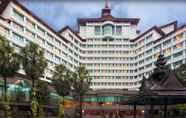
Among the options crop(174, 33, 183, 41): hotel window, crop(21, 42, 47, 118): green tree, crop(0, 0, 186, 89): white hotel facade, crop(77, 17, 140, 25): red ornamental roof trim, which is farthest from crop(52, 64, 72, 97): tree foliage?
A: crop(77, 17, 140, 25): red ornamental roof trim

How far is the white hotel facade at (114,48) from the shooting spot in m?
140

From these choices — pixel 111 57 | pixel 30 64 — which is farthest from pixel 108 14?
pixel 30 64

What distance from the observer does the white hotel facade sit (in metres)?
140

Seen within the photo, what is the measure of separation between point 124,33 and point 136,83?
26850mm

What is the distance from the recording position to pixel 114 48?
594ft

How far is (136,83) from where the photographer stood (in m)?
174

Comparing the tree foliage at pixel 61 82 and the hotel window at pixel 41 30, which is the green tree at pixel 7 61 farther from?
the hotel window at pixel 41 30

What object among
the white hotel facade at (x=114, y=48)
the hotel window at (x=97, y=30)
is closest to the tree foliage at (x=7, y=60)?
the white hotel facade at (x=114, y=48)

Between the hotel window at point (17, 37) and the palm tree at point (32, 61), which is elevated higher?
the hotel window at point (17, 37)

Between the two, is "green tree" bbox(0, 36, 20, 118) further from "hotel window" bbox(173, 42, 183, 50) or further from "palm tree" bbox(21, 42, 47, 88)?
"hotel window" bbox(173, 42, 183, 50)

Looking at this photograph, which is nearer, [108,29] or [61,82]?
[61,82]

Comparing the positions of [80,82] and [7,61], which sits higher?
[7,61]

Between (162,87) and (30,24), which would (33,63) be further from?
(30,24)

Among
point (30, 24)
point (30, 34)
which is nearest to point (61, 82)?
point (30, 34)
